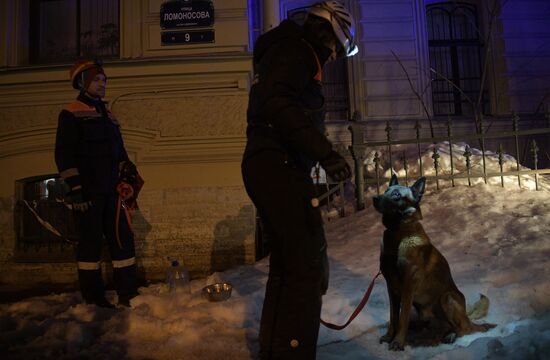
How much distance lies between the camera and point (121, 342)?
9.14ft

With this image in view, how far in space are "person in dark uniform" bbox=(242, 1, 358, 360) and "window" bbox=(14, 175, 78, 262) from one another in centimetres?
415

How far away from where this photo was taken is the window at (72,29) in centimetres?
603

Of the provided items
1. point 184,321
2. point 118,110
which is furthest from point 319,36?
point 118,110

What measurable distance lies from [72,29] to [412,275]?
602 cm

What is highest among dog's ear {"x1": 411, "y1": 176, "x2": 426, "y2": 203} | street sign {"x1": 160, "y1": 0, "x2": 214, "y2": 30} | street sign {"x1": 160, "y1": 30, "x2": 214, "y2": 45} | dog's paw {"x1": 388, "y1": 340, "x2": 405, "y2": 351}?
street sign {"x1": 160, "y1": 0, "x2": 214, "y2": 30}

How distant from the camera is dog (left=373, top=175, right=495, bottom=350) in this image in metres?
2.47

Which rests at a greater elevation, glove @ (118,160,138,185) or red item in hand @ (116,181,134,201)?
glove @ (118,160,138,185)

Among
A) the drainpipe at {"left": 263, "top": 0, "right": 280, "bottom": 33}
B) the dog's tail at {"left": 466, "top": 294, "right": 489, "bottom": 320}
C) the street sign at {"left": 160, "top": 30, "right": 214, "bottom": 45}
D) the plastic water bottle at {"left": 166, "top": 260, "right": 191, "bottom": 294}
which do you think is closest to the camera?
the dog's tail at {"left": 466, "top": 294, "right": 489, "bottom": 320}

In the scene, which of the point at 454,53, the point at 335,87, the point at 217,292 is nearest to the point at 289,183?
the point at 217,292

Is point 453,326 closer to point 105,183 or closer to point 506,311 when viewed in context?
point 506,311

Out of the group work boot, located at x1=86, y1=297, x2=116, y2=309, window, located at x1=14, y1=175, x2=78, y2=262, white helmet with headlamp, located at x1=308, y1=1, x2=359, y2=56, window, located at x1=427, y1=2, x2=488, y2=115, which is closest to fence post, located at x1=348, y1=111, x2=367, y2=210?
work boot, located at x1=86, y1=297, x2=116, y2=309

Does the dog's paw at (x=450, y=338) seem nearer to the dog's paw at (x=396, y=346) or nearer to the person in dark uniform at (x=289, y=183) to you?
the dog's paw at (x=396, y=346)

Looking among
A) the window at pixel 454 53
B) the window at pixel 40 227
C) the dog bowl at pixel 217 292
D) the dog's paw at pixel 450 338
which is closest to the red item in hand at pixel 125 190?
the dog bowl at pixel 217 292

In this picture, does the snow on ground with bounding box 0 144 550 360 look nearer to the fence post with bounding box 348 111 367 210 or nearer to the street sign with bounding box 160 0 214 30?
the fence post with bounding box 348 111 367 210
